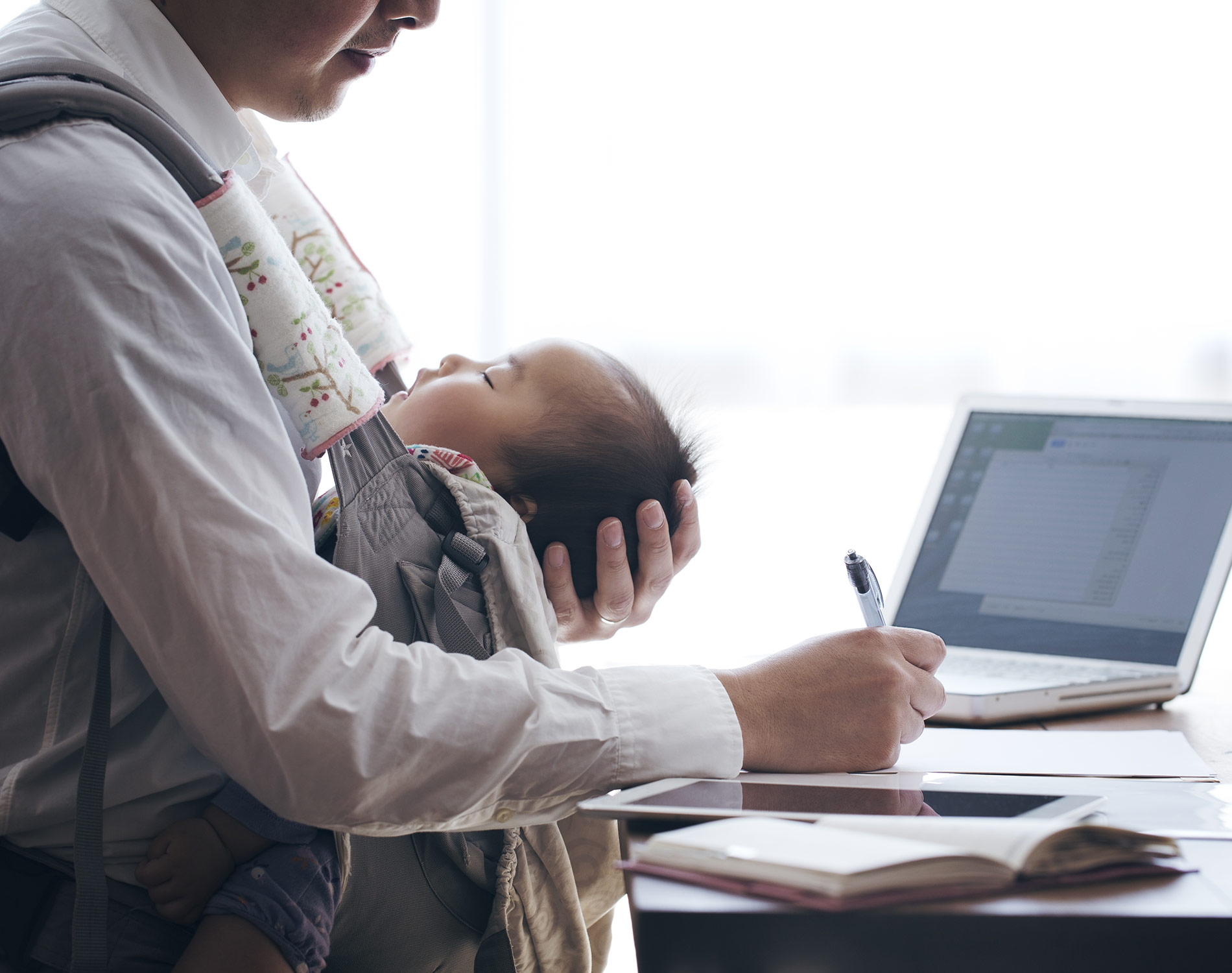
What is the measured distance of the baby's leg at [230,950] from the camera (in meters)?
0.70

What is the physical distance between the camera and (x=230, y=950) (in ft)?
2.32

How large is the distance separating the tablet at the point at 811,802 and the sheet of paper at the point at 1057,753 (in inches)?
5.6

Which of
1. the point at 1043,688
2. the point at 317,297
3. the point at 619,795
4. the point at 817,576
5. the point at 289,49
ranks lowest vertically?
the point at 817,576

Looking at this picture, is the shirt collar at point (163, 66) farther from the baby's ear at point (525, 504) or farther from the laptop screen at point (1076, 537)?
the laptop screen at point (1076, 537)

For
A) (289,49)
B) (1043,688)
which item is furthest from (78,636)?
(1043,688)

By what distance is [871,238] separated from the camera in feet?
9.25

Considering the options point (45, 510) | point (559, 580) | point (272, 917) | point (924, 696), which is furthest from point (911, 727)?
point (45, 510)

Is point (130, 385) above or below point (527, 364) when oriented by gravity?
above

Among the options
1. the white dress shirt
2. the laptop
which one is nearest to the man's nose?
the white dress shirt

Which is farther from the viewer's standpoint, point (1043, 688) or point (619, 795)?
point (1043, 688)

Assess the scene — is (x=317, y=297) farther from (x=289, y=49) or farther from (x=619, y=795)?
(x=619, y=795)

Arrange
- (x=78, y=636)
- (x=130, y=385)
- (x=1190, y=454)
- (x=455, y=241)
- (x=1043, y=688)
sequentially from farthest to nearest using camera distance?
1. (x=455, y=241)
2. (x=1190, y=454)
3. (x=1043, y=688)
4. (x=78, y=636)
5. (x=130, y=385)

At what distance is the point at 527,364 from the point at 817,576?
172 cm

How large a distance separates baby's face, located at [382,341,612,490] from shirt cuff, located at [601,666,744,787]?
0.41m
